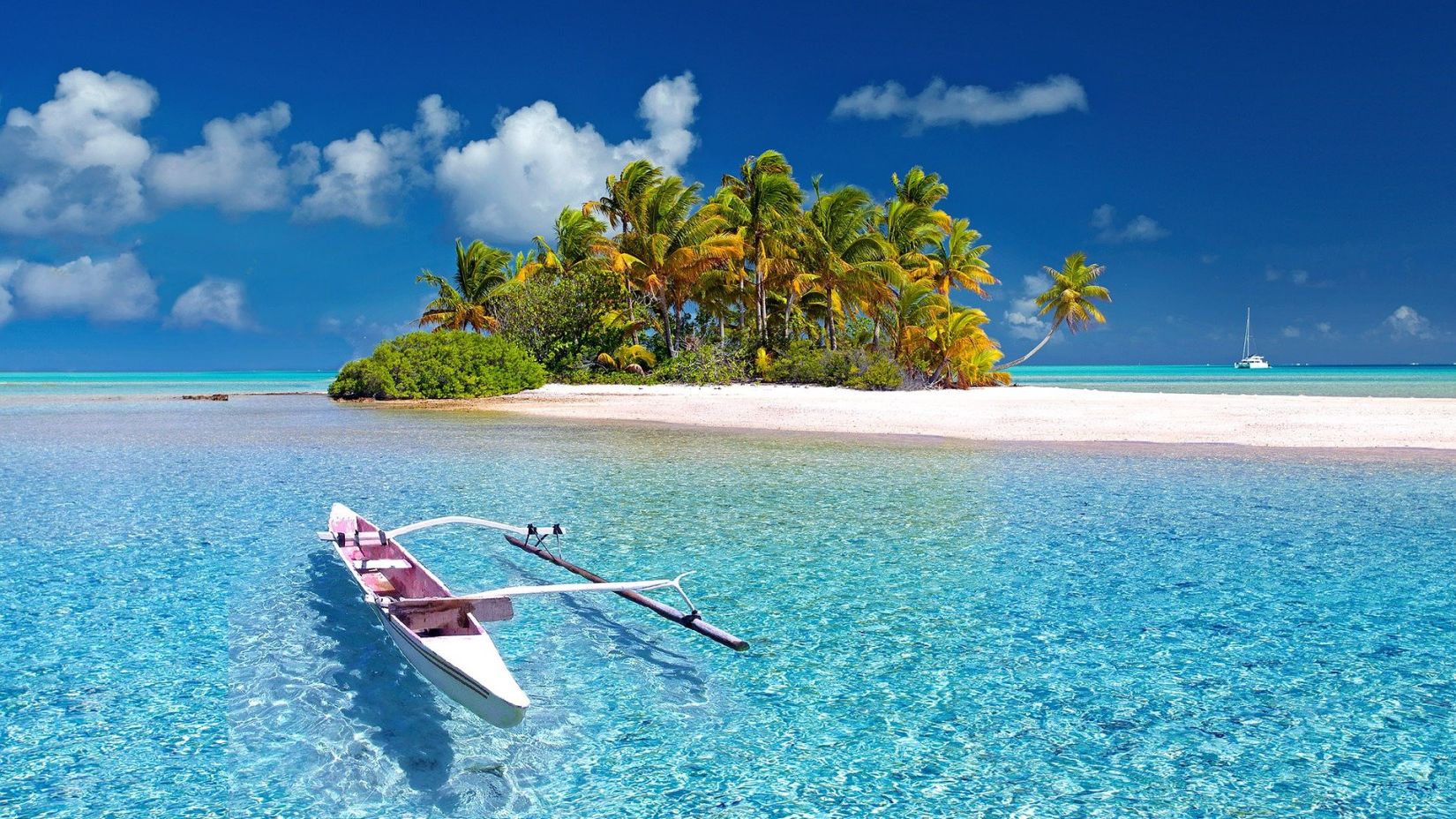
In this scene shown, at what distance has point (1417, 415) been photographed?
25.1 metres

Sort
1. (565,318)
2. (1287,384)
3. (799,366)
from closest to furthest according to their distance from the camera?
(799,366) → (565,318) → (1287,384)

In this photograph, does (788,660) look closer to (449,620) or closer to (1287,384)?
(449,620)

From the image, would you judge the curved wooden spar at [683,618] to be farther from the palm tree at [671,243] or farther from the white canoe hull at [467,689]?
the palm tree at [671,243]

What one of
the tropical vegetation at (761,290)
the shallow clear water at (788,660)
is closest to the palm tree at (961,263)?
the tropical vegetation at (761,290)

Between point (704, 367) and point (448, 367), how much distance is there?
1060 centimetres

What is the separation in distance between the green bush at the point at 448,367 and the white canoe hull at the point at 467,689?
3560 cm

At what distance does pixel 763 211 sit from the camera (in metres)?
39.9

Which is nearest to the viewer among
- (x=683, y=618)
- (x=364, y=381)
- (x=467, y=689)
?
(x=467, y=689)

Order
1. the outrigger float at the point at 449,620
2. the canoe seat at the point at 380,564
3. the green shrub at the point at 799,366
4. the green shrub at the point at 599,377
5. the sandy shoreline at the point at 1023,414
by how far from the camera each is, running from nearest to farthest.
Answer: the outrigger float at the point at 449,620, the canoe seat at the point at 380,564, the sandy shoreline at the point at 1023,414, the green shrub at the point at 799,366, the green shrub at the point at 599,377

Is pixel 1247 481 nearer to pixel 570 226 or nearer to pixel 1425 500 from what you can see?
pixel 1425 500

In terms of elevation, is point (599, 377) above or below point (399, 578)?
above

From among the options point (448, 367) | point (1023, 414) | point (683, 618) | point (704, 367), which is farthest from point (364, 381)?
point (683, 618)

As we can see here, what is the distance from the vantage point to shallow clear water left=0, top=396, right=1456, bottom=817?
191 inches

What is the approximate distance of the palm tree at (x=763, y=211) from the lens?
3984cm
